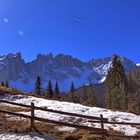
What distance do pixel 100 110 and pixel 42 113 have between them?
819 centimetres

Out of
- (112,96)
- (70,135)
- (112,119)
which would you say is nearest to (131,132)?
(112,119)

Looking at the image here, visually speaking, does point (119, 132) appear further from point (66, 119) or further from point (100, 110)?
point (100, 110)

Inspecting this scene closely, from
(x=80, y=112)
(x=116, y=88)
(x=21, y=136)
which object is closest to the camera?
(x=21, y=136)

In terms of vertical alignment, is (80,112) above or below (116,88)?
below

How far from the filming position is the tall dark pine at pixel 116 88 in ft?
274

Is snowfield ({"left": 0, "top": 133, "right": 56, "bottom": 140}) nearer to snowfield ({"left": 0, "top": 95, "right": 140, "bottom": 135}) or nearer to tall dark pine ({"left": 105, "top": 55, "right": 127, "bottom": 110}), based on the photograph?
snowfield ({"left": 0, "top": 95, "right": 140, "bottom": 135})

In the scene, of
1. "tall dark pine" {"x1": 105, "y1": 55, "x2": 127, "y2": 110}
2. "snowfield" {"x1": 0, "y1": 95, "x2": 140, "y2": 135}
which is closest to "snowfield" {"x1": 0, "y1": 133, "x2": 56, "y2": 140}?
"snowfield" {"x1": 0, "y1": 95, "x2": 140, "y2": 135}

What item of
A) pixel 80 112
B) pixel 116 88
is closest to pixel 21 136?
pixel 80 112

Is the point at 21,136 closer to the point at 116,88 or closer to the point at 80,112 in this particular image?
the point at 80,112

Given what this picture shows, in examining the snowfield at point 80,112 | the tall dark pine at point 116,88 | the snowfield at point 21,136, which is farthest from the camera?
the tall dark pine at point 116,88

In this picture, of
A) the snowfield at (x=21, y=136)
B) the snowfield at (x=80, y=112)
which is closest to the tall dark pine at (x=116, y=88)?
the snowfield at (x=80, y=112)

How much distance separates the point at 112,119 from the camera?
34.6m

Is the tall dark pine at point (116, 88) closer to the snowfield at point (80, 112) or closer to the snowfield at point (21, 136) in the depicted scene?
the snowfield at point (80, 112)

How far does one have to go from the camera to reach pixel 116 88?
8488 centimetres
